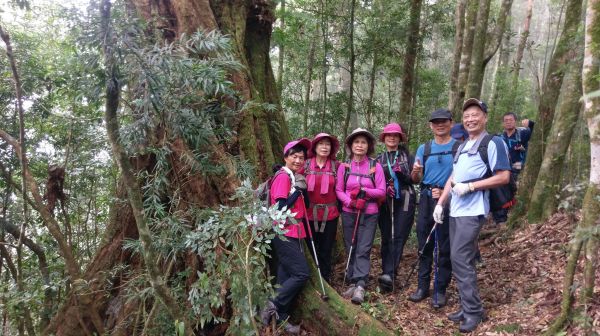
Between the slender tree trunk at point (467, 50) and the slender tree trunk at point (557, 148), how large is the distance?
7.26 feet

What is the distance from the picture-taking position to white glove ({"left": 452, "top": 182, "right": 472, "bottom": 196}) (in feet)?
14.2

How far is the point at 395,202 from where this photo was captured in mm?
5773

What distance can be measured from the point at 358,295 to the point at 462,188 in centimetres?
182

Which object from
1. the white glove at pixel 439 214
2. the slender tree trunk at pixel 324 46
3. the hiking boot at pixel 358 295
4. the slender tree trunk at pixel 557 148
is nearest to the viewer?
the white glove at pixel 439 214

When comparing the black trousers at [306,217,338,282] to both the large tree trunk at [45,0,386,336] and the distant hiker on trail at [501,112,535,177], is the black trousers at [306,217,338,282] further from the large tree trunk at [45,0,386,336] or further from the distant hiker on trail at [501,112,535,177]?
the distant hiker on trail at [501,112,535,177]

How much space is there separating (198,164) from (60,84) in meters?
3.54

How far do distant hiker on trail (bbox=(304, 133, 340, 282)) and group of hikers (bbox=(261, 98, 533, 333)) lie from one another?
1cm

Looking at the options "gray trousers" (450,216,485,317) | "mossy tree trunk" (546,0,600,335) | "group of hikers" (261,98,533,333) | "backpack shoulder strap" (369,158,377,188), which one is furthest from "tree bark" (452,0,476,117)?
"mossy tree trunk" (546,0,600,335)

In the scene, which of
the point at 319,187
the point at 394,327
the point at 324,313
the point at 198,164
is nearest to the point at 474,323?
the point at 394,327

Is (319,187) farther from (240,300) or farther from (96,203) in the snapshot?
(96,203)

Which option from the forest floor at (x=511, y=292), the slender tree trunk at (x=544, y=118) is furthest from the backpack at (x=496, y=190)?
the slender tree trunk at (x=544, y=118)

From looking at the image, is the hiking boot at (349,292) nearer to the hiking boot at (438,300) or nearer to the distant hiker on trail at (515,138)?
the hiking boot at (438,300)

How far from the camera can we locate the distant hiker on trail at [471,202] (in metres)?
4.34

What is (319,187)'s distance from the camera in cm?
542
